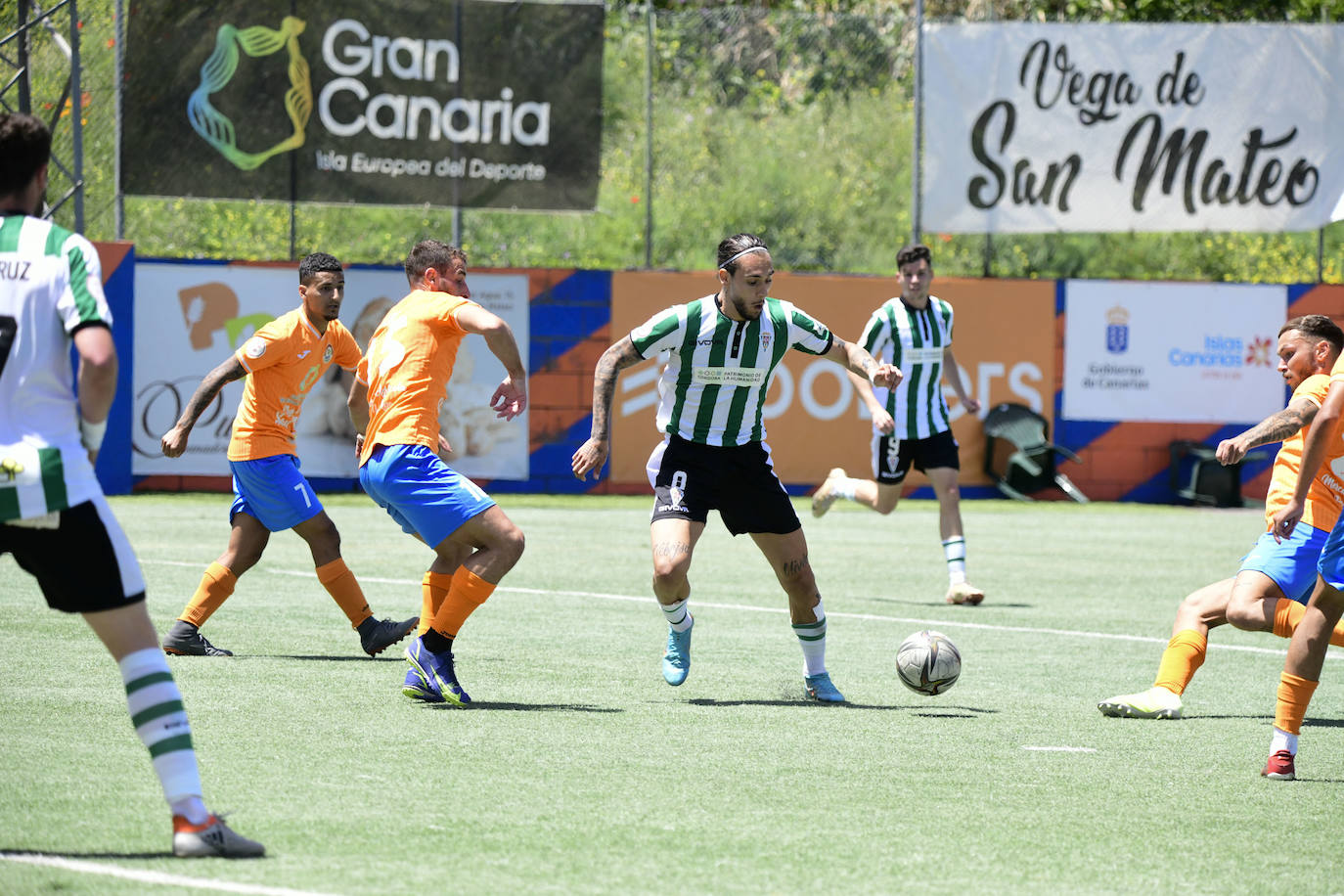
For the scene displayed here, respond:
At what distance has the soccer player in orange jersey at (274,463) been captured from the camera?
29.5ft

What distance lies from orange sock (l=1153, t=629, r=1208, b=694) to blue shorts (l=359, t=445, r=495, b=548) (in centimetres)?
311

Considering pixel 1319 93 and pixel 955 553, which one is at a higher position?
pixel 1319 93

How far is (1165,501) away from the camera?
22.7m

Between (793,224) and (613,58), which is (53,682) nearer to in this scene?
(793,224)

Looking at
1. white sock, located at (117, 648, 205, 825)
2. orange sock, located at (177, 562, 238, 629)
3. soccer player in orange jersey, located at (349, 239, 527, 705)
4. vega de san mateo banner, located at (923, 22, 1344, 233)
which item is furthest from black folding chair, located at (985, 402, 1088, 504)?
white sock, located at (117, 648, 205, 825)

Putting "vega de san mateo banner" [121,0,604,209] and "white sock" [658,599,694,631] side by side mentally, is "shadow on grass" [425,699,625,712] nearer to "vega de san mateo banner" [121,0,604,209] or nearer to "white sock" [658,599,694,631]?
"white sock" [658,599,694,631]

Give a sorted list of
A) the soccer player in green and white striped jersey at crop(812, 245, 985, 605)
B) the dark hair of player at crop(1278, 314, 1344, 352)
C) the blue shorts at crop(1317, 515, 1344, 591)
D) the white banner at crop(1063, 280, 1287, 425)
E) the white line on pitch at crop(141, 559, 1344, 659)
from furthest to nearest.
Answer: the white banner at crop(1063, 280, 1287, 425) → the soccer player in green and white striped jersey at crop(812, 245, 985, 605) → the white line on pitch at crop(141, 559, 1344, 659) → the dark hair of player at crop(1278, 314, 1344, 352) → the blue shorts at crop(1317, 515, 1344, 591)

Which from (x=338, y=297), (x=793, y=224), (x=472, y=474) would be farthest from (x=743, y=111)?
(x=338, y=297)

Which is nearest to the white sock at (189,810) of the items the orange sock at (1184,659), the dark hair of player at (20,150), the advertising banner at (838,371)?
the dark hair of player at (20,150)

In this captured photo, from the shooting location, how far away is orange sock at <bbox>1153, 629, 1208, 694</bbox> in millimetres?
7809

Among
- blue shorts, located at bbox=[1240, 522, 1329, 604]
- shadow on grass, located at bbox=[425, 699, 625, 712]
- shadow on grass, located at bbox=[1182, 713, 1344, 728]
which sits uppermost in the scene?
blue shorts, located at bbox=[1240, 522, 1329, 604]

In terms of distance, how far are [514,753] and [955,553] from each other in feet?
20.6

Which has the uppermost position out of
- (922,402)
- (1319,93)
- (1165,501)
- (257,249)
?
(1319,93)

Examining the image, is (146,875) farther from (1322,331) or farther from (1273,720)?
(1273,720)
